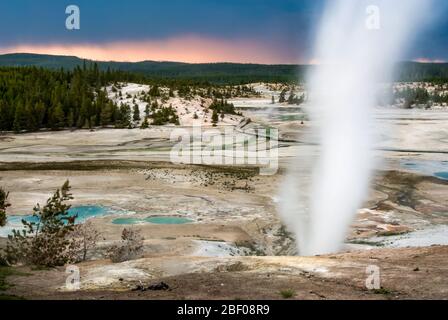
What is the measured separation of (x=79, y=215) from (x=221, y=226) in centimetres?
597

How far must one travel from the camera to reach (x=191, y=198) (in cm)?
2789

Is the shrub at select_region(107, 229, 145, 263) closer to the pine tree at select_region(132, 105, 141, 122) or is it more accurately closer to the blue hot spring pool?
the blue hot spring pool

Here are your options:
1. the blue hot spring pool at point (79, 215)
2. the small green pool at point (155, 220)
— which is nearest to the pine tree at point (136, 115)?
the blue hot spring pool at point (79, 215)

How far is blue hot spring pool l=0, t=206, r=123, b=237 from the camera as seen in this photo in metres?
22.6

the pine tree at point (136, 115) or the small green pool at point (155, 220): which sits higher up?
the pine tree at point (136, 115)

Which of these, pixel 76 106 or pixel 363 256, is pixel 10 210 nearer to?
pixel 363 256

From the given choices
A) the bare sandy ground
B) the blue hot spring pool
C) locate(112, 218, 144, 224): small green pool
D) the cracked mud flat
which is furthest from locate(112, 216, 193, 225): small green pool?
the bare sandy ground

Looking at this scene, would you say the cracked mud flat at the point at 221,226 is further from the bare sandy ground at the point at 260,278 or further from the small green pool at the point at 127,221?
the small green pool at the point at 127,221

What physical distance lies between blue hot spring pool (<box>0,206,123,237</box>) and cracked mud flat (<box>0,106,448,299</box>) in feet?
2.35

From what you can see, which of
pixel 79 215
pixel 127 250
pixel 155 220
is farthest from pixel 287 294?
pixel 79 215

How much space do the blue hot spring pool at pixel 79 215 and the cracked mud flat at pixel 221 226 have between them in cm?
72

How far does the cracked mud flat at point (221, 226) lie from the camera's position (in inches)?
519
